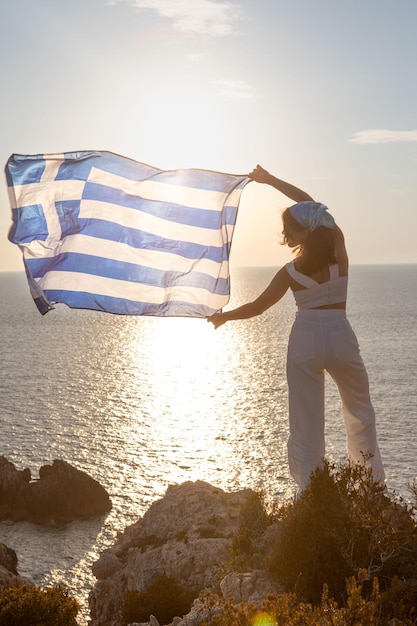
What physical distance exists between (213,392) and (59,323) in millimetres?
88758

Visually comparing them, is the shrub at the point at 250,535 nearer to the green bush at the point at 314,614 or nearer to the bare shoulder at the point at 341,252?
the green bush at the point at 314,614

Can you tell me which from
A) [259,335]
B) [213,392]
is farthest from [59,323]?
[213,392]

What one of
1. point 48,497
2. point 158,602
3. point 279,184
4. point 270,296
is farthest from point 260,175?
point 48,497

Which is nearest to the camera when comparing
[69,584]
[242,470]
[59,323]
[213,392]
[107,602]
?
[107,602]

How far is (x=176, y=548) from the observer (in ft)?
38.3

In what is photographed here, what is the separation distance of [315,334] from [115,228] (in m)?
3.28

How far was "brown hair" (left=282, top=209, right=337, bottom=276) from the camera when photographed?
7613mm

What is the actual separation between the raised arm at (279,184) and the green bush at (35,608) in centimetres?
719

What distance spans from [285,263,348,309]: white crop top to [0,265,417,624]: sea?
87.1 ft

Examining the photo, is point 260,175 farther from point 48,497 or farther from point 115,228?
point 48,497

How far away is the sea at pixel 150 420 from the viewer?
4522 centimetres

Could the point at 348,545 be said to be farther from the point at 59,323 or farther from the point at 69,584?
the point at 59,323

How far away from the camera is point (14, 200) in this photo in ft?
31.2

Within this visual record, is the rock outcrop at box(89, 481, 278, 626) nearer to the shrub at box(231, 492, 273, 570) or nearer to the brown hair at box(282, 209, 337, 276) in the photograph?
the shrub at box(231, 492, 273, 570)
